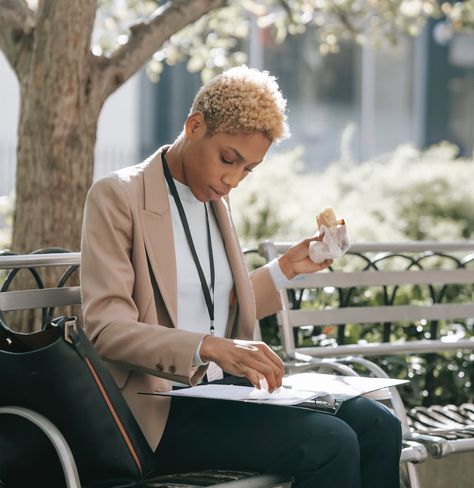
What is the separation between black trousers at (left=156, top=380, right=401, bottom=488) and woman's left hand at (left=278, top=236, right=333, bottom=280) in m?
0.54

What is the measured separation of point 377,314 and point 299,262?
815 mm

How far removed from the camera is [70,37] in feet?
15.3

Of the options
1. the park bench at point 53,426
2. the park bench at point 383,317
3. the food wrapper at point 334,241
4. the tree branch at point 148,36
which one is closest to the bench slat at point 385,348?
the park bench at point 383,317

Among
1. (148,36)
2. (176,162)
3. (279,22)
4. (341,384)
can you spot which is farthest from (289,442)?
(279,22)

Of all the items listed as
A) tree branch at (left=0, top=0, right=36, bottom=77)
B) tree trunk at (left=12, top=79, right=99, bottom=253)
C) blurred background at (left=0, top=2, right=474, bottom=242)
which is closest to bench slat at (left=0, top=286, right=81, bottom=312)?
tree trunk at (left=12, top=79, right=99, bottom=253)

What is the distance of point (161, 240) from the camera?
3295 mm

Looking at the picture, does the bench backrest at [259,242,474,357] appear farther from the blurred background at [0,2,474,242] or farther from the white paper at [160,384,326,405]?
the blurred background at [0,2,474,242]

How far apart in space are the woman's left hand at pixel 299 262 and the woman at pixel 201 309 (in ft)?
0.79

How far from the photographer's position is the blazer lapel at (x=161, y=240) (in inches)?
129

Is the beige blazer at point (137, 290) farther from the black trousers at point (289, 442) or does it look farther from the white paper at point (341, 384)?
the white paper at point (341, 384)

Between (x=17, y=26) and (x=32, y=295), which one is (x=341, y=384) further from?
(x=17, y=26)

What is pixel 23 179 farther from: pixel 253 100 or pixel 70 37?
pixel 253 100

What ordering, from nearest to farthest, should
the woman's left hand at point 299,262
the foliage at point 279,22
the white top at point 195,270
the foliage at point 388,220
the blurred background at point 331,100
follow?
the white top at point 195,270 < the woman's left hand at point 299,262 < the foliage at point 388,220 < the foliage at point 279,22 < the blurred background at point 331,100

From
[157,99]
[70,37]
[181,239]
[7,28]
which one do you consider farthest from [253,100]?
[157,99]
